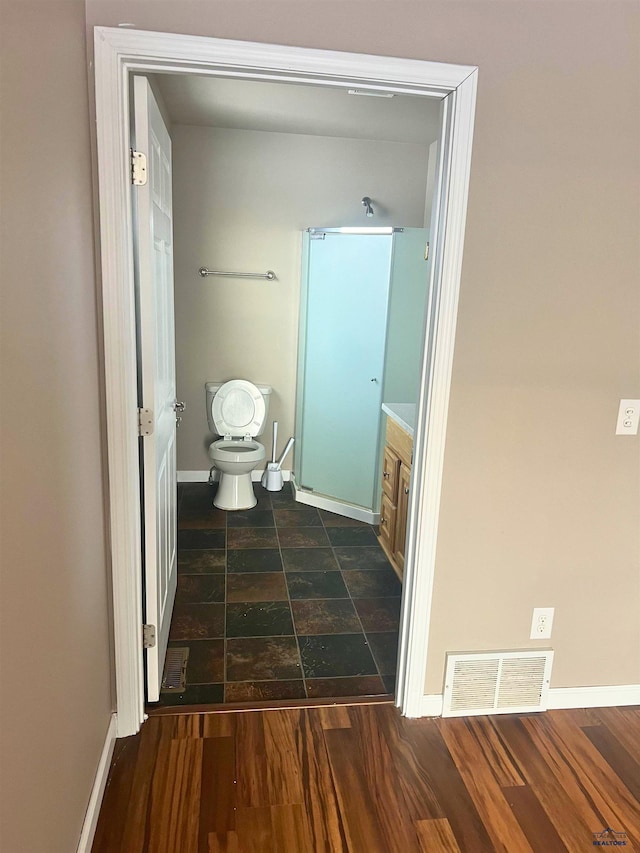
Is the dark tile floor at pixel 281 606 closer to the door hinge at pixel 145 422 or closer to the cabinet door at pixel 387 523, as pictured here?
the cabinet door at pixel 387 523

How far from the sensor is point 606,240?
75.6 inches

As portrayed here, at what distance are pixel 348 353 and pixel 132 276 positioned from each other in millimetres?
2203

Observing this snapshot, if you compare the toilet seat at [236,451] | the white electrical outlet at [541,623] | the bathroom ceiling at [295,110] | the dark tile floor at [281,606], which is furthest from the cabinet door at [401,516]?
the bathroom ceiling at [295,110]

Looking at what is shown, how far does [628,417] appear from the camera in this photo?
2064mm

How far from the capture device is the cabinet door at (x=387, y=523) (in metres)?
3.37

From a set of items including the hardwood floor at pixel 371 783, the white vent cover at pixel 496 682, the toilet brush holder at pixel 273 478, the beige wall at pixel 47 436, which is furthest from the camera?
the toilet brush holder at pixel 273 478

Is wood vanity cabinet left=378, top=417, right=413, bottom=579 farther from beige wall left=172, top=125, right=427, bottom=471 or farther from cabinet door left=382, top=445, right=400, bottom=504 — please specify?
beige wall left=172, top=125, right=427, bottom=471

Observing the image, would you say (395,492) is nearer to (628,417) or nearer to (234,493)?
(234,493)

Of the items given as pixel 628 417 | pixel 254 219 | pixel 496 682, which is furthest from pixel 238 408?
pixel 628 417

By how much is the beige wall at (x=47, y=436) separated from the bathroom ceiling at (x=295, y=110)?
1.75m

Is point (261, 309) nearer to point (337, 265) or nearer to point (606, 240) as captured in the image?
point (337, 265)

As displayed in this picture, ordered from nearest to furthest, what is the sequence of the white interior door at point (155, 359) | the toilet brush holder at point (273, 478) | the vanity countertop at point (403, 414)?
the white interior door at point (155, 359), the vanity countertop at point (403, 414), the toilet brush holder at point (273, 478)

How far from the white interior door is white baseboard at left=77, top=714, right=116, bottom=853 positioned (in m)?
0.21

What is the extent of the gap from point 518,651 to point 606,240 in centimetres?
141
